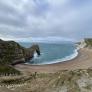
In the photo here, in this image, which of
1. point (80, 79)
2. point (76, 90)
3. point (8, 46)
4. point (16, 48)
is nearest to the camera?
point (76, 90)

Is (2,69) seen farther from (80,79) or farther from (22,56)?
(22,56)

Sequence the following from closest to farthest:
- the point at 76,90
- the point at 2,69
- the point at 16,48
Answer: the point at 76,90
the point at 2,69
the point at 16,48

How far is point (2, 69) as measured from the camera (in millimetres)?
36688

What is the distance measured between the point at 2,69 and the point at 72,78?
996 inches

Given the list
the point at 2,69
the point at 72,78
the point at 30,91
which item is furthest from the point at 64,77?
the point at 2,69

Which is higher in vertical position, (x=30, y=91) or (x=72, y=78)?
(x=72, y=78)

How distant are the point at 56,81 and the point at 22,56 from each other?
58757 millimetres

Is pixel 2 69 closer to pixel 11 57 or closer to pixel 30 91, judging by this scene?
pixel 30 91

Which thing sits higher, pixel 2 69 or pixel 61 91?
pixel 61 91

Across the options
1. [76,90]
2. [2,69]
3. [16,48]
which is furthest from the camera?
[16,48]

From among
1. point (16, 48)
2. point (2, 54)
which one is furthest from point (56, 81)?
point (16, 48)

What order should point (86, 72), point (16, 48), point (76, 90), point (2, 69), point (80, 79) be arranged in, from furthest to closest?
1. point (16, 48)
2. point (2, 69)
3. point (86, 72)
4. point (80, 79)
5. point (76, 90)

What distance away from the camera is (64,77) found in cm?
1367

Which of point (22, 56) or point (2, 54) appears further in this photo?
point (22, 56)
